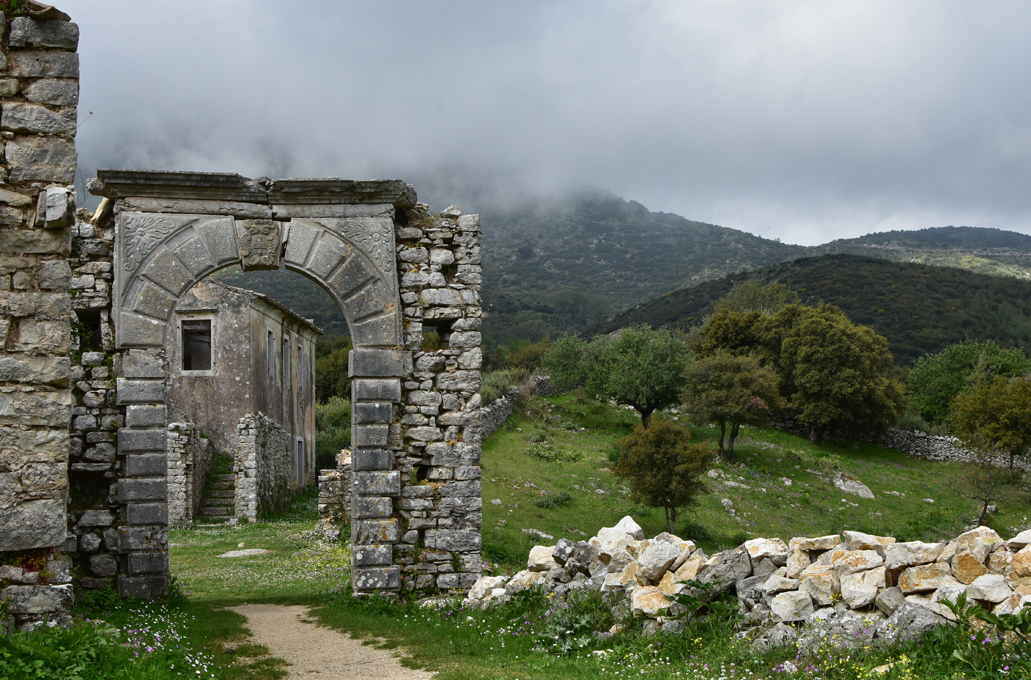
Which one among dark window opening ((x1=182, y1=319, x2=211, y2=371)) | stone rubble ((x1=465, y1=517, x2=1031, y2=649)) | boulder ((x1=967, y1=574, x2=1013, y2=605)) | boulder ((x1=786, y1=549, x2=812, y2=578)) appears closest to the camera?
boulder ((x1=967, y1=574, x2=1013, y2=605))

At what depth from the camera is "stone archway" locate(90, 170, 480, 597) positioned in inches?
374

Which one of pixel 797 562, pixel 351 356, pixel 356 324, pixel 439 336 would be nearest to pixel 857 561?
pixel 797 562

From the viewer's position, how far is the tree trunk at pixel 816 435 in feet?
113

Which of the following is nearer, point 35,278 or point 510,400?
point 35,278

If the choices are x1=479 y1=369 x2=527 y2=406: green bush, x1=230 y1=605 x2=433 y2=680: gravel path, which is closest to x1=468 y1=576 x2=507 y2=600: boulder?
x1=230 y1=605 x2=433 y2=680: gravel path

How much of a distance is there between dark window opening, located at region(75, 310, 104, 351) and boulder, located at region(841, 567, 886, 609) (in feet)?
27.7

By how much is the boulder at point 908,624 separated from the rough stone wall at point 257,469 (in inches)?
675

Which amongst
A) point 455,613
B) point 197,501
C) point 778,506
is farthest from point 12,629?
point 778,506

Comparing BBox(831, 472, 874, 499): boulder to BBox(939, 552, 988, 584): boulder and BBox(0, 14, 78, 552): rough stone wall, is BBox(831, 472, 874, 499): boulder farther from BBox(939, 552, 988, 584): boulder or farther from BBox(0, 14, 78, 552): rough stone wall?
BBox(0, 14, 78, 552): rough stone wall

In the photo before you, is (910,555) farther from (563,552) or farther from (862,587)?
(563,552)

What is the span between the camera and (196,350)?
2442cm

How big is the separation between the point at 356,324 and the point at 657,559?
181 inches

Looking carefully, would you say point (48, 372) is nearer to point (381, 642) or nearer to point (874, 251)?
point (381, 642)

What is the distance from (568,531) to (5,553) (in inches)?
Answer: 529
